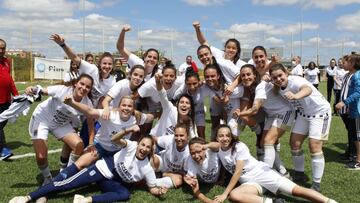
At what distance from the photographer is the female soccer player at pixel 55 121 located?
5.80 m

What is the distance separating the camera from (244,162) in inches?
217

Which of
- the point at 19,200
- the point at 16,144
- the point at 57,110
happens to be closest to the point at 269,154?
the point at 57,110

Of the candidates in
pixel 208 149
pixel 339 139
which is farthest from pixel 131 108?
pixel 339 139

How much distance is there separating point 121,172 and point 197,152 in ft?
3.67

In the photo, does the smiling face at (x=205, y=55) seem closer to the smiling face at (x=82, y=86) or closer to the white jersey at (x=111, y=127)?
the white jersey at (x=111, y=127)

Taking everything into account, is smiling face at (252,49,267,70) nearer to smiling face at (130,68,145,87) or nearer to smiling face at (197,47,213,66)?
smiling face at (197,47,213,66)

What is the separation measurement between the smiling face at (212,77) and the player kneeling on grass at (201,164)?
1.11 meters

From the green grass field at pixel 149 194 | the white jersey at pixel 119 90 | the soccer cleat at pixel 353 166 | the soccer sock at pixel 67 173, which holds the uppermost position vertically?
the white jersey at pixel 119 90

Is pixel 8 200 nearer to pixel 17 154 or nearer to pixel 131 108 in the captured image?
pixel 131 108

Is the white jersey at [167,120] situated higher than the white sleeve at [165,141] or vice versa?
the white jersey at [167,120]

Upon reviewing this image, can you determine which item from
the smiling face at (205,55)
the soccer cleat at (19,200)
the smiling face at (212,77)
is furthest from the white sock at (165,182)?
the smiling face at (205,55)

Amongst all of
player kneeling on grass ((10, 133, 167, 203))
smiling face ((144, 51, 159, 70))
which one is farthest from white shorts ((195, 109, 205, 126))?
player kneeling on grass ((10, 133, 167, 203))

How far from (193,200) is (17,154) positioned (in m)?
4.59

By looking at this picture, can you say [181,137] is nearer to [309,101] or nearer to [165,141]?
[165,141]
